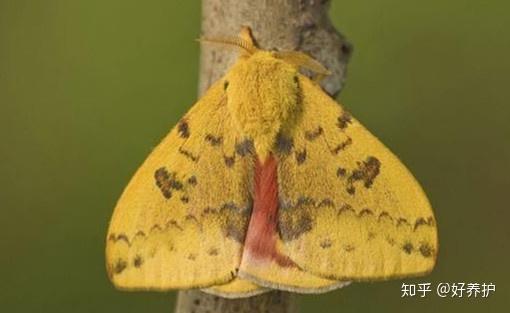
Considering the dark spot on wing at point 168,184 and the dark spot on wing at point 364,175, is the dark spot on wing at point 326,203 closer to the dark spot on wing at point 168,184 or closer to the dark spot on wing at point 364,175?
the dark spot on wing at point 364,175

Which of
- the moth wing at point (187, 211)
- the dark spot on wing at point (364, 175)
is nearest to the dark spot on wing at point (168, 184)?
the moth wing at point (187, 211)

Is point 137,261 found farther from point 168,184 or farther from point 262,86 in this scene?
point 262,86

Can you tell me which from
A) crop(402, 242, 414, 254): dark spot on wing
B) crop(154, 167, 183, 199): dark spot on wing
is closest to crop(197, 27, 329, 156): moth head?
crop(154, 167, 183, 199): dark spot on wing

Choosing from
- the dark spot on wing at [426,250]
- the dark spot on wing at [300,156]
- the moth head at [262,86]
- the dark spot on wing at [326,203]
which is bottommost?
the dark spot on wing at [426,250]

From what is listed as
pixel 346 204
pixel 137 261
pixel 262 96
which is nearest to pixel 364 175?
pixel 346 204

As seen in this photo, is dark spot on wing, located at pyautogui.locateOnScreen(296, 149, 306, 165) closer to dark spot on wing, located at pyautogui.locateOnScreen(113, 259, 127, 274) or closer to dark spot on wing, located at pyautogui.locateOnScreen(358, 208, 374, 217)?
dark spot on wing, located at pyautogui.locateOnScreen(358, 208, 374, 217)

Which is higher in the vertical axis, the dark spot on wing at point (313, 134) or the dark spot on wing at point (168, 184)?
the dark spot on wing at point (313, 134)

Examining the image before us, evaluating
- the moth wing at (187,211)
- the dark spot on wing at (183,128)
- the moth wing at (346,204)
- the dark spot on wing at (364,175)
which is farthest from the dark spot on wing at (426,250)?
the dark spot on wing at (183,128)
